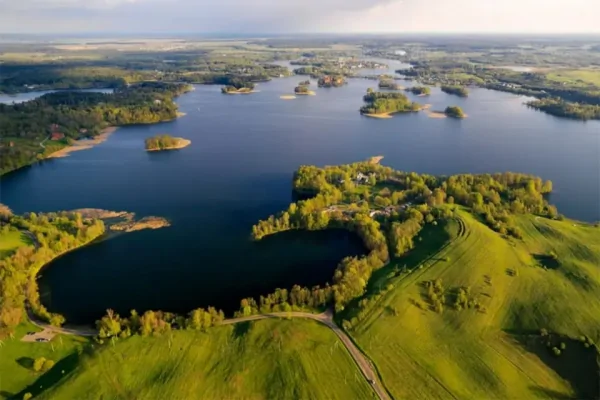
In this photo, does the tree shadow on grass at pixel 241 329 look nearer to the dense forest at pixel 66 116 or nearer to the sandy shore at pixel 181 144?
the dense forest at pixel 66 116

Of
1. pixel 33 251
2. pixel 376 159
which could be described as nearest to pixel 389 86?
pixel 376 159

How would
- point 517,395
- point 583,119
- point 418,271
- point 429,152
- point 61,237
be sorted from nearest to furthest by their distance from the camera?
point 517,395 → point 418,271 → point 61,237 → point 429,152 → point 583,119

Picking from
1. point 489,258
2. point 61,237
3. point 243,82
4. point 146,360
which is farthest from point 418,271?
point 243,82

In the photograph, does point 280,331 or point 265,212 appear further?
point 265,212

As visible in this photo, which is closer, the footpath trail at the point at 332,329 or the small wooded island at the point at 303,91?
the footpath trail at the point at 332,329

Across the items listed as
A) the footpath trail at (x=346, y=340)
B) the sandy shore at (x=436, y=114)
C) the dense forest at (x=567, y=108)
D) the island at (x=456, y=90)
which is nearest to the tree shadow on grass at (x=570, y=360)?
the footpath trail at (x=346, y=340)

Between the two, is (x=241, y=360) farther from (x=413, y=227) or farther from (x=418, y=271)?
(x=413, y=227)

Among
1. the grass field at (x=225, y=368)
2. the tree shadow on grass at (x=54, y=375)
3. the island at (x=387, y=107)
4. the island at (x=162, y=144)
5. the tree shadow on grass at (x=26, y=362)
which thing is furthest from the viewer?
the island at (x=387, y=107)
